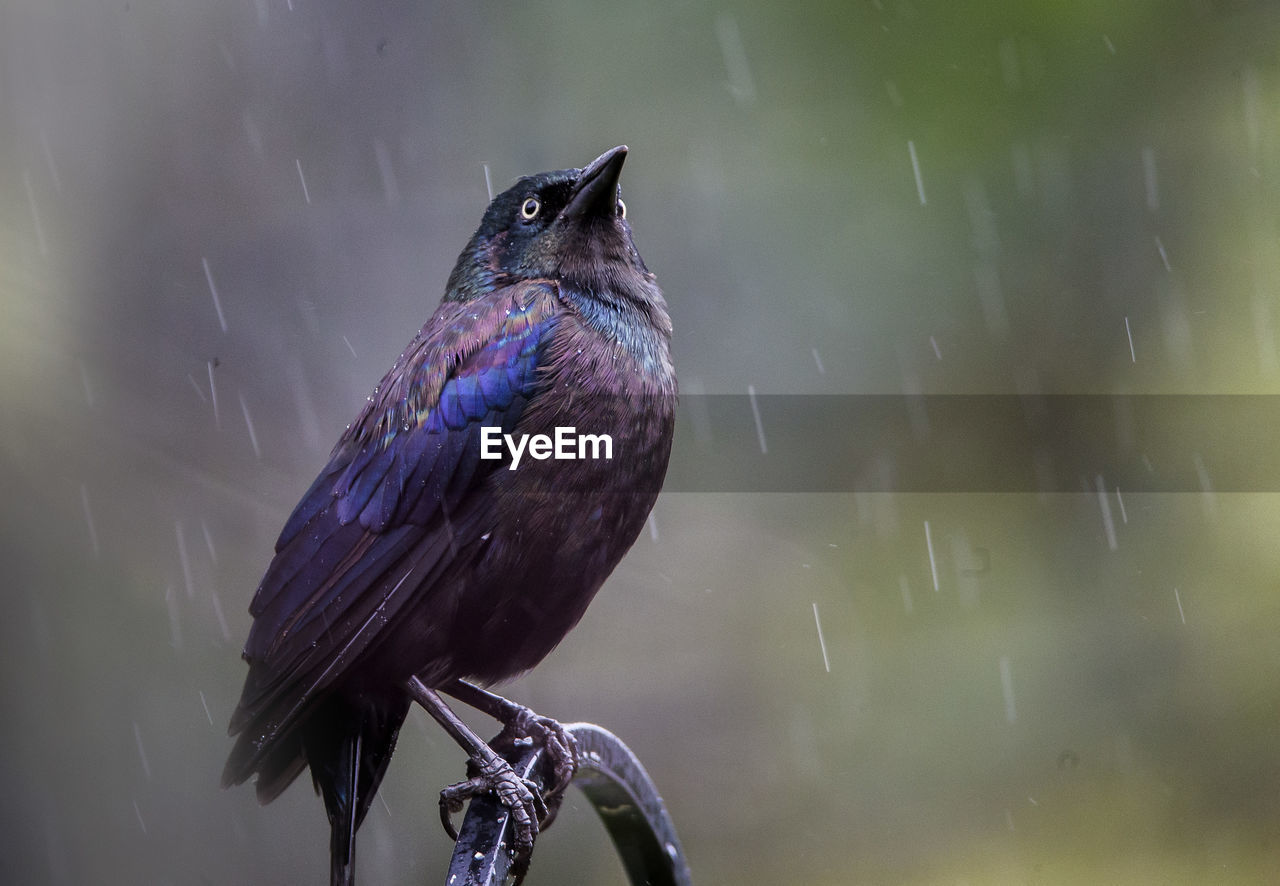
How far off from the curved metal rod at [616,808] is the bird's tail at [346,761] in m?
0.19

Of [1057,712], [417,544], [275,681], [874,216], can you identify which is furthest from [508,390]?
[1057,712]

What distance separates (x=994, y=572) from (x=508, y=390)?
2213 millimetres

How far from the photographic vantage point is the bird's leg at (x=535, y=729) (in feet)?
5.75

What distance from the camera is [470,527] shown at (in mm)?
1735

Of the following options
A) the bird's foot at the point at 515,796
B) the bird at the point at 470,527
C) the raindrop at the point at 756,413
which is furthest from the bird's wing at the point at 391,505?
the raindrop at the point at 756,413

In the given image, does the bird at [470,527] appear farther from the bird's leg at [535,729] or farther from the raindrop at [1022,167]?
the raindrop at [1022,167]

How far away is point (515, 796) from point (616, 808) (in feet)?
0.65

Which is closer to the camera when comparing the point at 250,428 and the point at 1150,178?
the point at 250,428

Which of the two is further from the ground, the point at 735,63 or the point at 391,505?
the point at 735,63

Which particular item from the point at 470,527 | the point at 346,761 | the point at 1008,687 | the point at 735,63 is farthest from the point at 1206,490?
the point at 346,761

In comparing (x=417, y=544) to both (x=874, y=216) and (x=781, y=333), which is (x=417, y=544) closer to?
(x=781, y=333)

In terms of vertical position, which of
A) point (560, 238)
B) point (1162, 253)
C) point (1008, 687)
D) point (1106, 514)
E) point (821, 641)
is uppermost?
point (560, 238)

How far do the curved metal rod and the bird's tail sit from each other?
19 centimetres

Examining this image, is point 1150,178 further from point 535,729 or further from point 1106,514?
point 535,729
